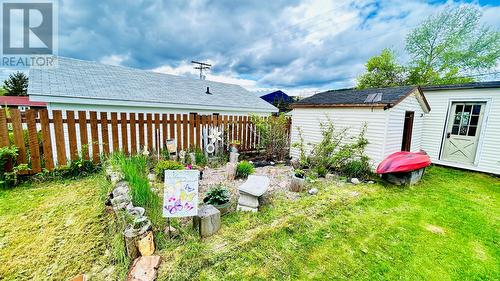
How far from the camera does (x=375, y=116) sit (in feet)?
17.7

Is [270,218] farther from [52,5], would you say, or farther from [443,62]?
[443,62]

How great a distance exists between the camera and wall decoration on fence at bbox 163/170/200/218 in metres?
2.14

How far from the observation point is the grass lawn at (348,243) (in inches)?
78.5

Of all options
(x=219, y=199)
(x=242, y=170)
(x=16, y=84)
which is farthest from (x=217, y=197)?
(x=16, y=84)

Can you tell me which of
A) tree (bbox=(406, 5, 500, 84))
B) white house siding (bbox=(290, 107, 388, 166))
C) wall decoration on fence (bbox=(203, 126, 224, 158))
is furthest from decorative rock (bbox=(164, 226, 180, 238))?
tree (bbox=(406, 5, 500, 84))

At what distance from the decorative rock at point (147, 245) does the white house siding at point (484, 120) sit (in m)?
9.39

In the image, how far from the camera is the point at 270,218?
A: 289 cm

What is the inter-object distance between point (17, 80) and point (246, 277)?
145 ft

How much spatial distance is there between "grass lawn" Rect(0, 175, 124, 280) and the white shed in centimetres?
615

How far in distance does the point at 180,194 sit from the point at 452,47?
916 inches

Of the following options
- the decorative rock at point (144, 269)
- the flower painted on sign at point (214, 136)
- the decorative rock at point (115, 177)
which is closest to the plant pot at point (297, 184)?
the flower painted on sign at point (214, 136)

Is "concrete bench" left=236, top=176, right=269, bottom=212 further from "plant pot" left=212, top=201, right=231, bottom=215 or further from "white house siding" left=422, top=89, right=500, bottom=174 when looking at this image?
"white house siding" left=422, top=89, right=500, bottom=174

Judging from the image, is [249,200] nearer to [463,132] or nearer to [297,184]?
[297,184]

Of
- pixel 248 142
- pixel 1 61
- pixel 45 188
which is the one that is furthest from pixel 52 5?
pixel 248 142
